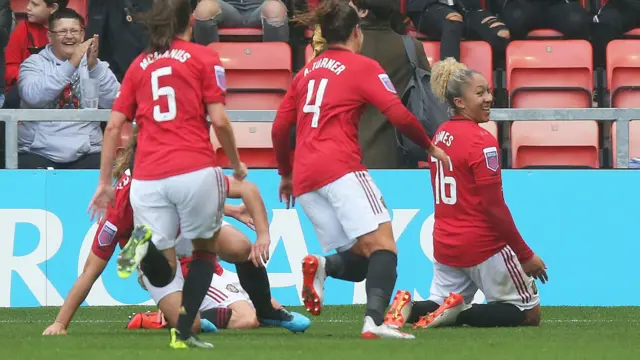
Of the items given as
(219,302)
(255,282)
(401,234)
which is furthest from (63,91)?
(255,282)

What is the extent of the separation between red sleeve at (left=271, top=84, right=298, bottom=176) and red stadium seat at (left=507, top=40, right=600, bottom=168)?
3492 mm

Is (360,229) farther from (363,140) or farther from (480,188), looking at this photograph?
(363,140)

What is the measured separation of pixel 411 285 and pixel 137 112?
391 cm

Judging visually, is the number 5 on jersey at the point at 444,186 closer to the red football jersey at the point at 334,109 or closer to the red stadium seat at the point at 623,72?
the red football jersey at the point at 334,109

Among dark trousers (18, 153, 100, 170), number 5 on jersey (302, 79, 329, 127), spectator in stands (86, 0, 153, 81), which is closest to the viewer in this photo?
number 5 on jersey (302, 79, 329, 127)

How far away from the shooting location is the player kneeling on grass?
26.0 feet

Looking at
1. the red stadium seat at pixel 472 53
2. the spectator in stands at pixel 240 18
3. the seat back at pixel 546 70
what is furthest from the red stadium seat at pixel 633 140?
the spectator in stands at pixel 240 18

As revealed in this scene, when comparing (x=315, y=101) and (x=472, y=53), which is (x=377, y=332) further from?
(x=472, y=53)

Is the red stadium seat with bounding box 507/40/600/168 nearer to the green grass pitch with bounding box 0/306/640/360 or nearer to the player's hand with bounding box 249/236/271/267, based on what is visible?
the green grass pitch with bounding box 0/306/640/360

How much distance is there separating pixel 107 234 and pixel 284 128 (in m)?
1.12

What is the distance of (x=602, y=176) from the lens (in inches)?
412

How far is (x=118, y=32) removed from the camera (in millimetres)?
12219

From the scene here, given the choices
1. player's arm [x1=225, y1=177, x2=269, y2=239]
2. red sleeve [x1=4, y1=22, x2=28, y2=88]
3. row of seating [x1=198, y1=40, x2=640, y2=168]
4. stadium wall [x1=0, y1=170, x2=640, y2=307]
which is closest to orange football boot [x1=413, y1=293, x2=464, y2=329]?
player's arm [x1=225, y1=177, x2=269, y2=239]

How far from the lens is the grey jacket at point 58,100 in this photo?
10625 mm
